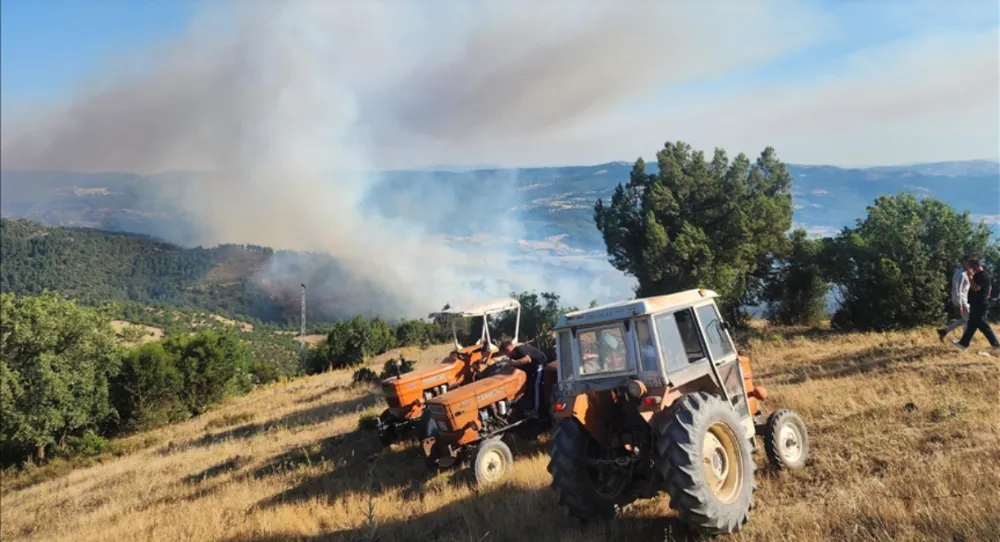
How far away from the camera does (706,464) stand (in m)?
4.43

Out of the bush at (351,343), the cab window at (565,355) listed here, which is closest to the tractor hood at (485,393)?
the cab window at (565,355)

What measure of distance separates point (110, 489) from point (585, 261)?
24.8 meters

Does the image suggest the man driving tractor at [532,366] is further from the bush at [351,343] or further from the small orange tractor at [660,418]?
the bush at [351,343]

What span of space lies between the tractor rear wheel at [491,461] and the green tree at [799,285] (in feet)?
66.8

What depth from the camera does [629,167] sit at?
25125mm

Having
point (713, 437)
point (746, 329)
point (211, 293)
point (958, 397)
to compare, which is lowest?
point (211, 293)

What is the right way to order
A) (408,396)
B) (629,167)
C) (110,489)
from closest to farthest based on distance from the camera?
1. (408,396)
2. (110,489)
3. (629,167)

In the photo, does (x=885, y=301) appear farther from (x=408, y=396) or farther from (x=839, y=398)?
(x=408, y=396)

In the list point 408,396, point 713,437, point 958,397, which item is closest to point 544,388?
point 408,396

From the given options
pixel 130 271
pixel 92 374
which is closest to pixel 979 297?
pixel 92 374

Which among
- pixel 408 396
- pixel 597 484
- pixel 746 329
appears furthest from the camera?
pixel 746 329

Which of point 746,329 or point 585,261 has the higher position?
point 585,261

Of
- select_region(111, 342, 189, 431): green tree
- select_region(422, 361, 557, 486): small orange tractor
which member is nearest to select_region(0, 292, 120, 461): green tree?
select_region(111, 342, 189, 431): green tree

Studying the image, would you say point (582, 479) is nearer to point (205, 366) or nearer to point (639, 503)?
point (639, 503)
